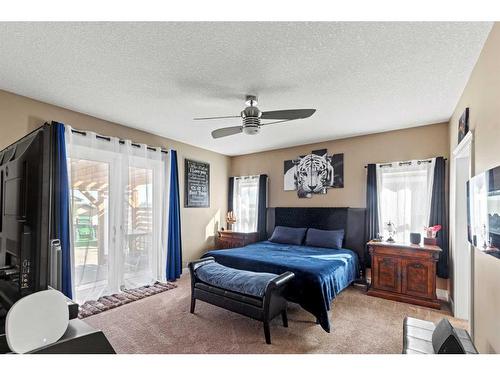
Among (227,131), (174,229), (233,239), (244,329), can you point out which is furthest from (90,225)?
(233,239)

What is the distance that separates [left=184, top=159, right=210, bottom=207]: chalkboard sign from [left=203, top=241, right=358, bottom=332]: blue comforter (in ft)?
5.21

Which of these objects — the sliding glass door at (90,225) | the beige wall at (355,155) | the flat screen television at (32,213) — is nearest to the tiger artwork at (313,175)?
the beige wall at (355,155)

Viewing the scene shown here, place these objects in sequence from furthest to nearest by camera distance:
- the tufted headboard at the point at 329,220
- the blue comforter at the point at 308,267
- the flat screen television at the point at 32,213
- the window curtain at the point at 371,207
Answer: the tufted headboard at the point at 329,220, the window curtain at the point at 371,207, the blue comforter at the point at 308,267, the flat screen television at the point at 32,213

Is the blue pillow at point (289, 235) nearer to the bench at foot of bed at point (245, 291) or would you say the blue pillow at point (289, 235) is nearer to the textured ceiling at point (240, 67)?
the bench at foot of bed at point (245, 291)

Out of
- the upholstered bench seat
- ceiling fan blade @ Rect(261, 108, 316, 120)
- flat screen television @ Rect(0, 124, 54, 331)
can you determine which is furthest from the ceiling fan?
A: flat screen television @ Rect(0, 124, 54, 331)

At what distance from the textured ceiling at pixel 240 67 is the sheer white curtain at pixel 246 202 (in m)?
2.43

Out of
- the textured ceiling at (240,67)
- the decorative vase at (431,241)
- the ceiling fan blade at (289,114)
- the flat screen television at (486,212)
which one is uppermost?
the textured ceiling at (240,67)

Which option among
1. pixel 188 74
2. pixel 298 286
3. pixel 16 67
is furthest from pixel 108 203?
pixel 298 286

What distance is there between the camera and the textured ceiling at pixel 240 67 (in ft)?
5.63

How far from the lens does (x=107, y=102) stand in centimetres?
291

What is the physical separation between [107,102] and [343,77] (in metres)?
2.54

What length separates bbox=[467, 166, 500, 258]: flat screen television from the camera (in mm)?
1439

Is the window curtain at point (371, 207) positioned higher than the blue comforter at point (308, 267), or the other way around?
the window curtain at point (371, 207)

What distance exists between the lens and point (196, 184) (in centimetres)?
498
